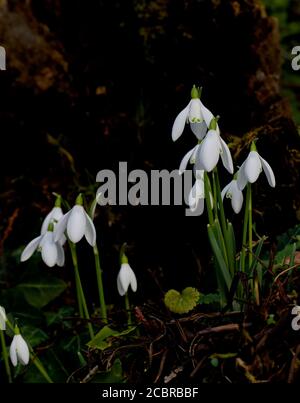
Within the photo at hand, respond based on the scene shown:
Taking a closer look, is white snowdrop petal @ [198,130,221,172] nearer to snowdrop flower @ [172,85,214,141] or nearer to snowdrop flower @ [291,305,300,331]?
snowdrop flower @ [172,85,214,141]

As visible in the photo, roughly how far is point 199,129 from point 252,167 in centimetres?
20

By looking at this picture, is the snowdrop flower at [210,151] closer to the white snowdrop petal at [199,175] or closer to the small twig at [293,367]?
the white snowdrop petal at [199,175]

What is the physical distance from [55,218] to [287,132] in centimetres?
87

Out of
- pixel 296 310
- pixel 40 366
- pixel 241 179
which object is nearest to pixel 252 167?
pixel 241 179

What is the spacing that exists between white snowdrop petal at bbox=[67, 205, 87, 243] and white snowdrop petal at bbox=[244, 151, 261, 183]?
1.50ft

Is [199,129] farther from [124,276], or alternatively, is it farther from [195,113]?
[124,276]

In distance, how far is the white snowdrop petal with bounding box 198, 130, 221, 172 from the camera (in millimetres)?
1841

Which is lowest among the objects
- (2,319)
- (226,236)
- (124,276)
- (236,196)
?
(2,319)

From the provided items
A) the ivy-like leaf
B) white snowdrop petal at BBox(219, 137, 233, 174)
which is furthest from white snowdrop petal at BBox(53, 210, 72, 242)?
white snowdrop petal at BBox(219, 137, 233, 174)

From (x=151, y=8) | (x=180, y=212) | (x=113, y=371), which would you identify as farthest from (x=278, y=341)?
(x=151, y=8)

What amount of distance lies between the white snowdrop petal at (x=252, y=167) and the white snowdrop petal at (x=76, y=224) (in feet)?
1.50

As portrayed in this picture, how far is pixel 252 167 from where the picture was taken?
75.5 inches

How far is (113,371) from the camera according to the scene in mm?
2076

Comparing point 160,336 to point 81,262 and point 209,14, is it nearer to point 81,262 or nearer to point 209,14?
point 81,262
